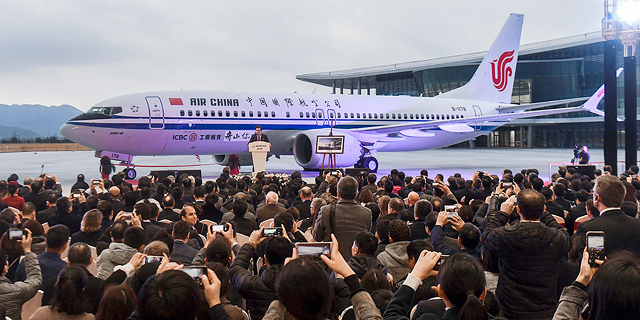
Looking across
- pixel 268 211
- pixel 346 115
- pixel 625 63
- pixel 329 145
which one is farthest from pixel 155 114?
pixel 625 63

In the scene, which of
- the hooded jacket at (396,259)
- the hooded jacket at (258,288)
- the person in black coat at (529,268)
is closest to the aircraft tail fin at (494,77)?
the hooded jacket at (396,259)

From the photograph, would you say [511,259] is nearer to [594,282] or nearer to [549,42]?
[594,282]

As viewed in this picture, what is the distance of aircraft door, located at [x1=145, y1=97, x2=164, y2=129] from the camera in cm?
1678

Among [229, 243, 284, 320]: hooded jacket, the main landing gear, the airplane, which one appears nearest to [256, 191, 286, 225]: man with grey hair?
[229, 243, 284, 320]: hooded jacket

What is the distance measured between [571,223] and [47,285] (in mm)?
5309

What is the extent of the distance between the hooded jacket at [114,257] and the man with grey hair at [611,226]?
3.46 meters

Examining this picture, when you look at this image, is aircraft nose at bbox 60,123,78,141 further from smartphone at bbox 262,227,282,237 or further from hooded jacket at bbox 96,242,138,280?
smartphone at bbox 262,227,282,237

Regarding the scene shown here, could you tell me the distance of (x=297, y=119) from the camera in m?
19.8

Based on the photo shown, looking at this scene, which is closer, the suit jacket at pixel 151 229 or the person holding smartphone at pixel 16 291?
the person holding smartphone at pixel 16 291

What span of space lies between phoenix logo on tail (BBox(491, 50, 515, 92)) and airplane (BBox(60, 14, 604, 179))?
0.28 m

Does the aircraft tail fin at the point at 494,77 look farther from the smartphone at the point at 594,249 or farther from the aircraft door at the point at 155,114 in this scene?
the smartphone at the point at 594,249

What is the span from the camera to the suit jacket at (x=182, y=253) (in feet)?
13.9

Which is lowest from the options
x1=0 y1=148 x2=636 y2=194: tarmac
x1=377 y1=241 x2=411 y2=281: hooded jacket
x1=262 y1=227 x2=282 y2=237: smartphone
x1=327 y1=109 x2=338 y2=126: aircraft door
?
x1=0 y1=148 x2=636 y2=194: tarmac

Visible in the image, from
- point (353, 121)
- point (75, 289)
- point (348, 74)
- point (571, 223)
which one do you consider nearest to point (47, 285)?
point (75, 289)
